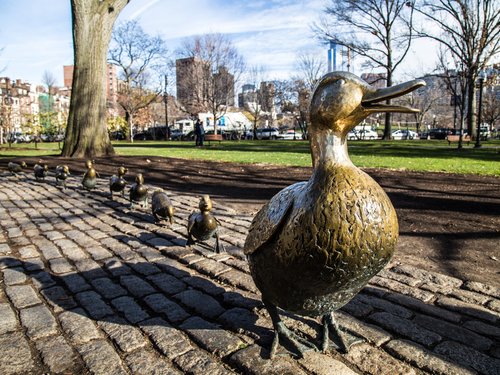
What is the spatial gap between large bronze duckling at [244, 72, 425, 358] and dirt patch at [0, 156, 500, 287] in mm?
2270

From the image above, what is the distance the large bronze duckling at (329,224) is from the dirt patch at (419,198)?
2.27 m

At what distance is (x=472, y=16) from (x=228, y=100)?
2664cm

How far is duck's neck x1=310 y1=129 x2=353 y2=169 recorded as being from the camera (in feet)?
6.23

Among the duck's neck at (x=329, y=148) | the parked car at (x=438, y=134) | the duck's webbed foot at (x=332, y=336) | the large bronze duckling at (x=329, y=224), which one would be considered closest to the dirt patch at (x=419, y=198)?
the duck's webbed foot at (x=332, y=336)

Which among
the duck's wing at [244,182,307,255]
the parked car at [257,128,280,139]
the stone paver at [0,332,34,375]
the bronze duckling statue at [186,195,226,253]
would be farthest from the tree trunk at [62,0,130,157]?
the parked car at [257,128,280,139]

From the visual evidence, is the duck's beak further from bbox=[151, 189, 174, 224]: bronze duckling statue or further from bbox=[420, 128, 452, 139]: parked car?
bbox=[420, 128, 452, 139]: parked car

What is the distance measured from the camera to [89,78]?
1387cm

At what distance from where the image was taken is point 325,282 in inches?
69.4

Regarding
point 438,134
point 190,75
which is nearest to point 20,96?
point 190,75

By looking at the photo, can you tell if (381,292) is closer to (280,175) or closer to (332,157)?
(332,157)

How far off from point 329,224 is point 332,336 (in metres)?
1.05

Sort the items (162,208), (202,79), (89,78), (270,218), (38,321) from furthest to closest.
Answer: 1. (202,79)
2. (89,78)
3. (162,208)
4. (38,321)
5. (270,218)

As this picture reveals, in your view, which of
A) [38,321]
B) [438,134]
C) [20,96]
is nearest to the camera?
[38,321]

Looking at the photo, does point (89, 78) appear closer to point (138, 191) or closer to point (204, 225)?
point (138, 191)
